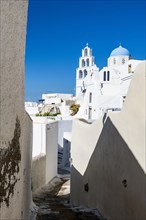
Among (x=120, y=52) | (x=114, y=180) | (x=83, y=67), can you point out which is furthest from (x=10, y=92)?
(x=83, y=67)

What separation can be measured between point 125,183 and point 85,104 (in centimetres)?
2895

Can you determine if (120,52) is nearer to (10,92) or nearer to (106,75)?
(106,75)

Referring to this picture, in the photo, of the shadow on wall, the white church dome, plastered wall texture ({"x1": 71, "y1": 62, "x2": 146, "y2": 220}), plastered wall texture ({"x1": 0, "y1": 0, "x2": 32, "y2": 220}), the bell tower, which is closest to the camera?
plastered wall texture ({"x1": 0, "y1": 0, "x2": 32, "y2": 220})

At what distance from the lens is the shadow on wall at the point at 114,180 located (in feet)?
15.1

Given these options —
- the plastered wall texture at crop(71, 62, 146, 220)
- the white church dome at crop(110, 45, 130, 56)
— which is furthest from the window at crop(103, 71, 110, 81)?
the plastered wall texture at crop(71, 62, 146, 220)

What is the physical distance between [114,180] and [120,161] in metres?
0.61

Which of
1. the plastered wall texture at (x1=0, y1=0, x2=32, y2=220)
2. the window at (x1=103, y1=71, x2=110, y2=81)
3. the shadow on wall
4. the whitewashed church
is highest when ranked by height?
the window at (x1=103, y1=71, x2=110, y2=81)

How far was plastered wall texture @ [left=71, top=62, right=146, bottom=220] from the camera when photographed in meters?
4.49

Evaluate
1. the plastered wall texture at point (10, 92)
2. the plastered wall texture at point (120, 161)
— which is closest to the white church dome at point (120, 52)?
the plastered wall texture at point (120, 161)

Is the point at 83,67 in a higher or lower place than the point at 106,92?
higher

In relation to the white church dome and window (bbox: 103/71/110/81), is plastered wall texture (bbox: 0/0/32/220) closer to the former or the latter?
window (bbox: 103/71/110/81)

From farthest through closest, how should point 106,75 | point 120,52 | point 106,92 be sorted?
point 120,52 → point 106,75 → point 106,92

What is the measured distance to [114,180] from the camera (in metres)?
5.88

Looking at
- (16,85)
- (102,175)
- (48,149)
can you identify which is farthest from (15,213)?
(48,149)
